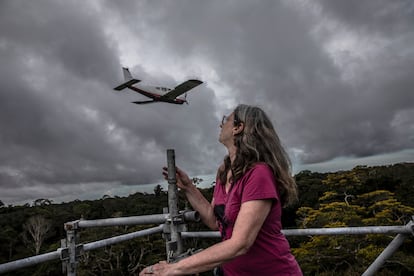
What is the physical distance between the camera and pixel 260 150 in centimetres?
132

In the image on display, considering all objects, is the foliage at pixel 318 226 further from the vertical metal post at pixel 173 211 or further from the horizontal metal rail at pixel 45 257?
the vertical metal post at pixel 173 211

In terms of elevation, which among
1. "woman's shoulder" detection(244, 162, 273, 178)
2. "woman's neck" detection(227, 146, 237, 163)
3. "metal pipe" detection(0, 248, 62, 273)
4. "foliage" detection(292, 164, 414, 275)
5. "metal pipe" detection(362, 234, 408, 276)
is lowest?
"foliage" detection(292, 164, 414, 275)

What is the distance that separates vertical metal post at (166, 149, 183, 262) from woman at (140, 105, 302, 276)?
37 centimetres

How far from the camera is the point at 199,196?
5.76ft

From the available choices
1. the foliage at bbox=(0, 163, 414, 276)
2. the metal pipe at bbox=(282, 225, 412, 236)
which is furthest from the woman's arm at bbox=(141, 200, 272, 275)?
the foliage at bbox=(0, 163, 414, 276)

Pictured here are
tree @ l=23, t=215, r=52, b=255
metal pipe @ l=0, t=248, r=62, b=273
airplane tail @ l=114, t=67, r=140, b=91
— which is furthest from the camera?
tree @ l=23, t=215, r=52, b=255

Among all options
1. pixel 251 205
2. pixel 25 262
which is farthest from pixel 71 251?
pixel 251 205

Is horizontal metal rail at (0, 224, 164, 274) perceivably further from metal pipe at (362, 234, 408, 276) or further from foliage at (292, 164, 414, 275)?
foliage at (292, 164, 414, 275)

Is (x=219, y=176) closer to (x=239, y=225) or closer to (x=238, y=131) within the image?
(x=238, y=131)

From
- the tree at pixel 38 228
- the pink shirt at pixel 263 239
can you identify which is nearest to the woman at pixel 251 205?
the pink shirt at pixel 263 239

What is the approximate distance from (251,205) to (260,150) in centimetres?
24

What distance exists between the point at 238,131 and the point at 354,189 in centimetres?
2029

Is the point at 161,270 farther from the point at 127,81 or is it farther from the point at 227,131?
the point at 127,81

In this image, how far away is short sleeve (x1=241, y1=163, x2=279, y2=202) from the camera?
1183 mm
